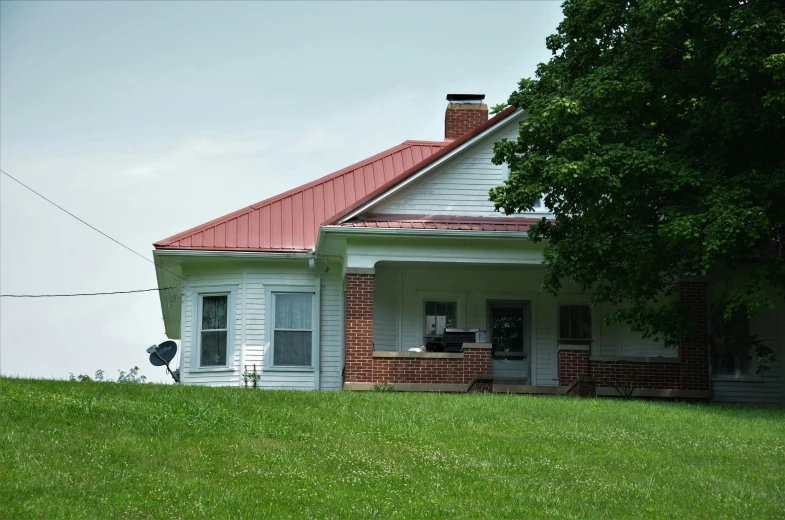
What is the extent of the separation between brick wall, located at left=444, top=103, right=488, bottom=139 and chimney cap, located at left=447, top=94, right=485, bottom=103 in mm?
100

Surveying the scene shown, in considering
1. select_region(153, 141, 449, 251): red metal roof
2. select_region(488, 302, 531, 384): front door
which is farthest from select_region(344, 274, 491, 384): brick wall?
select_region(153, 141, 449, 251): red metal roof

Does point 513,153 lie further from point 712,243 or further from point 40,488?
point 40,488

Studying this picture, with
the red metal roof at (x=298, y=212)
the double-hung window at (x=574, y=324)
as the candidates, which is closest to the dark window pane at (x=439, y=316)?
the double-hung window at (x=574, y=324)

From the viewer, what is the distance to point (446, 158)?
23.5 meters

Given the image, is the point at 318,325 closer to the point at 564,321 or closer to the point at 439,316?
the point at 439,316

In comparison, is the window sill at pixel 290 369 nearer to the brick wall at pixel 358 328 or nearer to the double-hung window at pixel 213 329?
the double-hung window at pixel 213 329

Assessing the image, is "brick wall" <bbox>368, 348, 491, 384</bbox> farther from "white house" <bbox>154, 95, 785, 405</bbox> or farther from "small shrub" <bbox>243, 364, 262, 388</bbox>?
"small shrub" <bbox>243, 364, 262, 388</bbox>

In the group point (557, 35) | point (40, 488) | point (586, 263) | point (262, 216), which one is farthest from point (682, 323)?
point (40, 488)

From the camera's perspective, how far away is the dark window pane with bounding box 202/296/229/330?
82.9 ft

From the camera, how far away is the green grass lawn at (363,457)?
11078 millimetres

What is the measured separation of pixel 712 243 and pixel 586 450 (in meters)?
5.32

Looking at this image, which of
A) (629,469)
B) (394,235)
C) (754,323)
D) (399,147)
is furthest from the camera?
(399,147)

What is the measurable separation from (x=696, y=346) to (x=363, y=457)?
37.3 feet

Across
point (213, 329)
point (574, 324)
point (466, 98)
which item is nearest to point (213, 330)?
point (213, 329)
